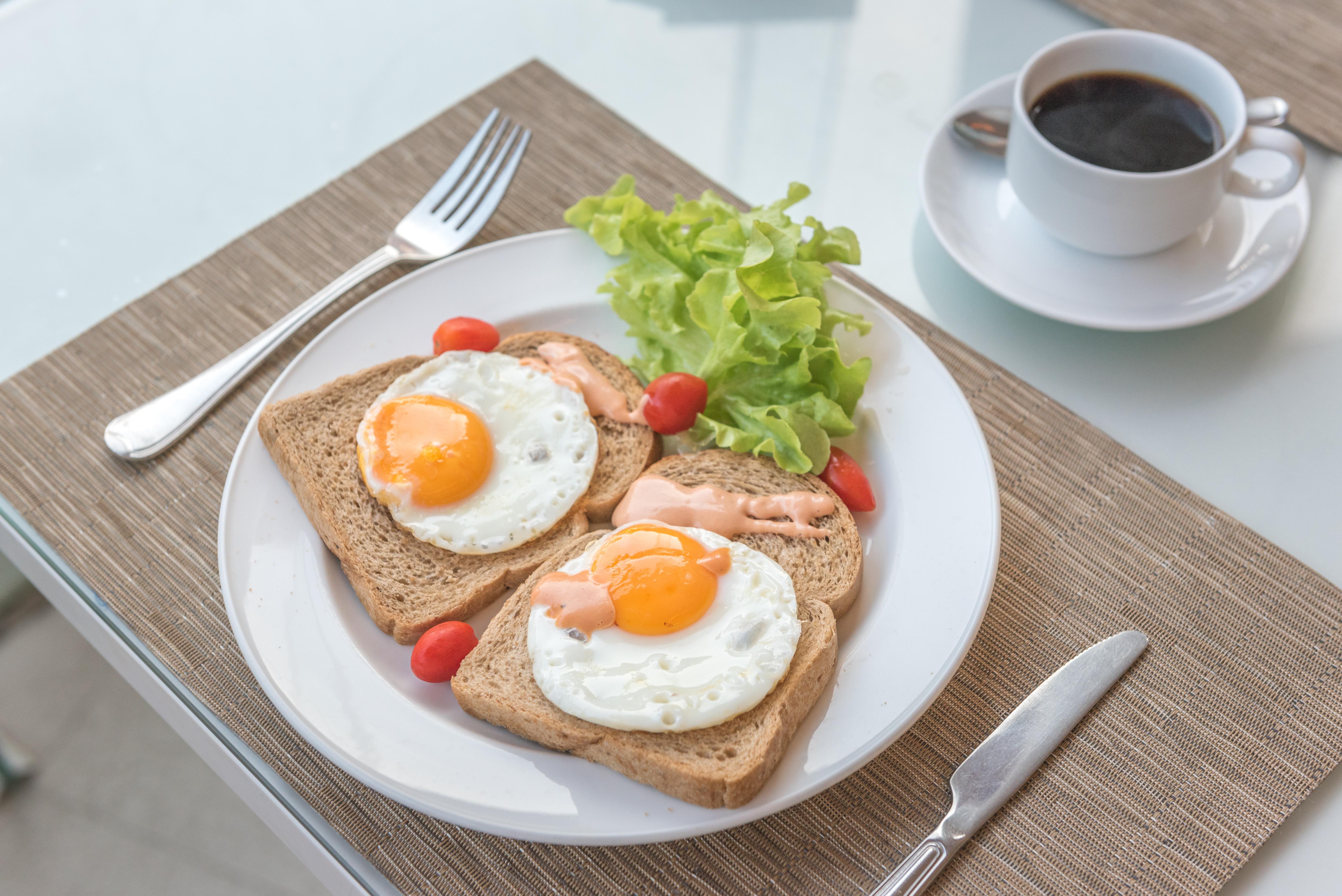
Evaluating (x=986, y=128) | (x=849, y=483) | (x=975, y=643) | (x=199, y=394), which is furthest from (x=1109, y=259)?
(x=199, y=394)

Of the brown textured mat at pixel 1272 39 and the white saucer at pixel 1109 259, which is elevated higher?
the brown textured mat at pixel 1272 39

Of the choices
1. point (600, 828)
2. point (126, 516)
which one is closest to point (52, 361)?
point (126, 516)

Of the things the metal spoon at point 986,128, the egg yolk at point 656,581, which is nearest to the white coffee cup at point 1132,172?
the metal spoon at point 986,128

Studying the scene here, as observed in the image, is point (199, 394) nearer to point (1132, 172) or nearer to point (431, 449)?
point (431, 449)

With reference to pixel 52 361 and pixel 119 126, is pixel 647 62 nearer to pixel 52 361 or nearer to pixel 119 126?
pixel 119 126

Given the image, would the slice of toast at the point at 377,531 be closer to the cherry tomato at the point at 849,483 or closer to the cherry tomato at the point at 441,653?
the cherry tomato at the point at 441,653

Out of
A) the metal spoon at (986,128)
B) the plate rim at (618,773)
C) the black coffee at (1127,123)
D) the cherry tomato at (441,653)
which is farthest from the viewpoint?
the metal spoon at (986,128)
